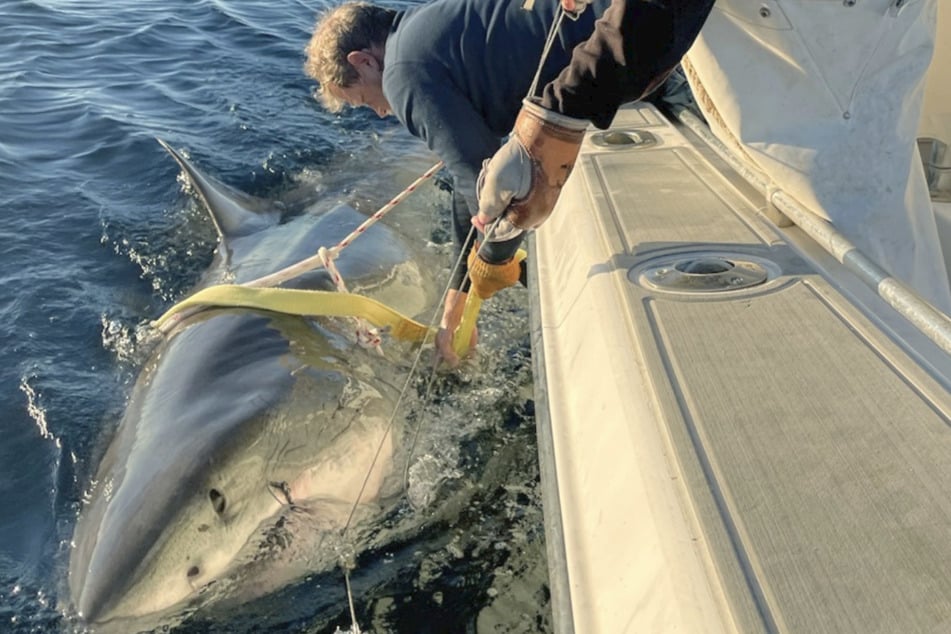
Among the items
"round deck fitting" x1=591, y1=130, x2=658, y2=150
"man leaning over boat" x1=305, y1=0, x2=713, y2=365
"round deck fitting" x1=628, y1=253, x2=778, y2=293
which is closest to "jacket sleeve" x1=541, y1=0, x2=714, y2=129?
"man leaning over boat" x1=305, y1=0, x2=713, y2=365

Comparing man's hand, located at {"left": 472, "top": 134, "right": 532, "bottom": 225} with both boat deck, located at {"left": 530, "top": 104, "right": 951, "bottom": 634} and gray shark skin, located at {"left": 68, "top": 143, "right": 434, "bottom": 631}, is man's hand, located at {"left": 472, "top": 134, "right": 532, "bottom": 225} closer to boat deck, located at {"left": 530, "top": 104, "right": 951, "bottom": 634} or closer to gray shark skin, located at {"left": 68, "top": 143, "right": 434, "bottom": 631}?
boat deck, located at {"left": 530, "top": 104, "right": 951, "bottom": 634}

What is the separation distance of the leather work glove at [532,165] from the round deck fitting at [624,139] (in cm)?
162

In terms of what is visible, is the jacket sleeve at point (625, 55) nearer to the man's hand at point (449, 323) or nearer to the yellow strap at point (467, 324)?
the yellow strap at point (467, 324)

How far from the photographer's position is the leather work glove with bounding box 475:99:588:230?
2.08 metres

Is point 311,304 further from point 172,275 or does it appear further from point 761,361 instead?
point 172,275

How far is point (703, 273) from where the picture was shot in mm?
2383

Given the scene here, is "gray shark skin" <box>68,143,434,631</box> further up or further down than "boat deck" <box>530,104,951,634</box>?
further down

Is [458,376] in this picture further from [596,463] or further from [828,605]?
[828,605]

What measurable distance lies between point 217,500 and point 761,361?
1.47m

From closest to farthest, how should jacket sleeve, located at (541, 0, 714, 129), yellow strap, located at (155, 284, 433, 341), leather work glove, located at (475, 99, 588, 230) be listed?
jacket sleeve, located at (541, 0, 714, 129)
leather work glove, located at (475, 99, 588, 230)
yellow strap, located at (155, 284, 433, 341)

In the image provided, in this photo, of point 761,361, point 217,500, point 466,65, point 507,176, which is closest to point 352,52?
point 466,65

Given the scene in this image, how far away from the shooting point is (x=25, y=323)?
163 inches

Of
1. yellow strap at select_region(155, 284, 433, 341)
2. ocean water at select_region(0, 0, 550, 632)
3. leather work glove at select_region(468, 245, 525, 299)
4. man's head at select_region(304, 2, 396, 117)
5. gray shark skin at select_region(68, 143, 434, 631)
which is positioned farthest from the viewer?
man's head at select_region(304, 2, 396, 117)

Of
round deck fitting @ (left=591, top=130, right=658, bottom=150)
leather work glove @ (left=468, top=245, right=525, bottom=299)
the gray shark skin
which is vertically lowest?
the gray shark skin
